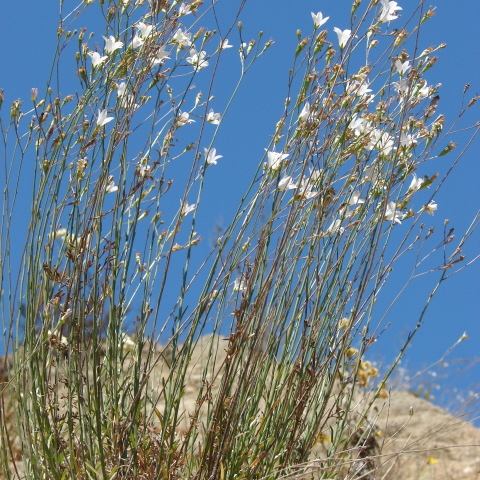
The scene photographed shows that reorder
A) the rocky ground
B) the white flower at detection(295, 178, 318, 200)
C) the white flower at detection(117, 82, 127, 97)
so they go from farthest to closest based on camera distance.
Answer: the rocky ground → the white flower at detection(117, 82, 127, 97) → the white flower at detection(295, 178, 318, 200)

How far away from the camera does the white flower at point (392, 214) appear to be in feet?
6.57

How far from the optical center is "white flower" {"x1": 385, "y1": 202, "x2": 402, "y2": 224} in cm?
200

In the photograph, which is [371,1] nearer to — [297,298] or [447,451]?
[297,298]

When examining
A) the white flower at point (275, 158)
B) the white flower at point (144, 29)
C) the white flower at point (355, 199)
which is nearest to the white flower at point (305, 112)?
the white flower at point (275, 158)

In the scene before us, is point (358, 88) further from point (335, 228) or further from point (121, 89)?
point (121, 89)

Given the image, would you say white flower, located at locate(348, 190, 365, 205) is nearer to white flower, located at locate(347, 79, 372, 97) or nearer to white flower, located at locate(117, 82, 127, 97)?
white flower, located at locate(347, 79, 372, 97)

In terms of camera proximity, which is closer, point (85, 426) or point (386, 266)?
point (85, 426)

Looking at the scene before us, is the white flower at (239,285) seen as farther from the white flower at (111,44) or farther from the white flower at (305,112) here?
the white flower at (111,44)

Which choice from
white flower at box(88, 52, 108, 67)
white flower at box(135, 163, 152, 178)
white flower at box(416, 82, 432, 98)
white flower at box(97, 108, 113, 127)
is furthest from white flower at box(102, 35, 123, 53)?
white flower at box(416, 82, 432, 98)

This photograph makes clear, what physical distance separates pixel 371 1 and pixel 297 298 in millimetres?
894

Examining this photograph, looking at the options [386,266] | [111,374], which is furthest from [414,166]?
[111,374]

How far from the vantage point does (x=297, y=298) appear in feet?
6.61

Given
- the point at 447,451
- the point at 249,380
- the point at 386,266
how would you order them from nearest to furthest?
the point at 249,380 < the point at 386,266 < the point at 447,451

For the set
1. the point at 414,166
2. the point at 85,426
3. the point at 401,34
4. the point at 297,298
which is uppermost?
the point at 401,34
